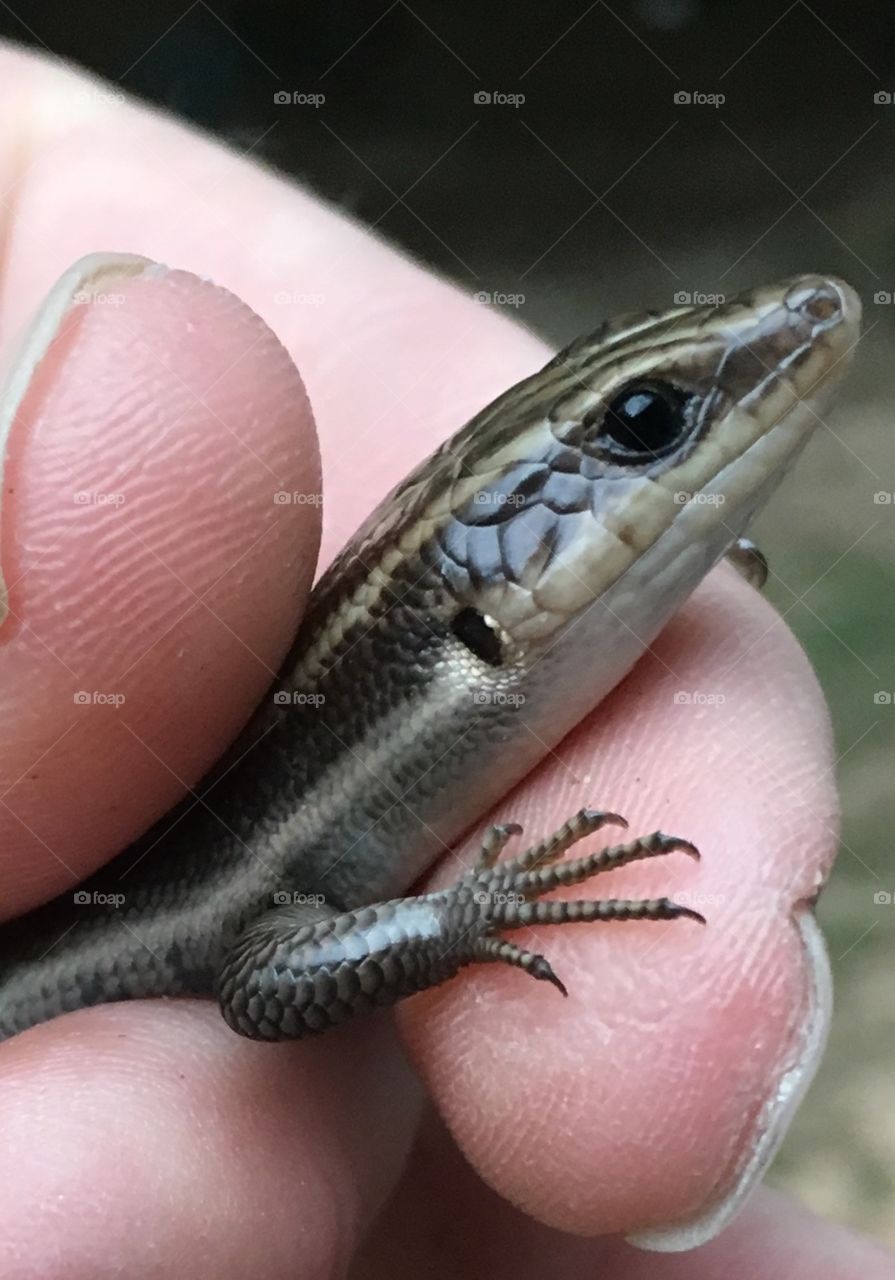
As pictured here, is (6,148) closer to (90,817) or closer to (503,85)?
(90,817)

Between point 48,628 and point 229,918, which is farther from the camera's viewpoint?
point 229,918

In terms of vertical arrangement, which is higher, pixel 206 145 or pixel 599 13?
pixel 599 13

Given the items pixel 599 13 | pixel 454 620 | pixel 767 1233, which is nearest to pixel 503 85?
pixel 599 13

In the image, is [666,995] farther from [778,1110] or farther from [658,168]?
[658,168]

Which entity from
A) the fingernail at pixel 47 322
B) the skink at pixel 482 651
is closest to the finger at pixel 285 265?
the skink at pixel 482 651

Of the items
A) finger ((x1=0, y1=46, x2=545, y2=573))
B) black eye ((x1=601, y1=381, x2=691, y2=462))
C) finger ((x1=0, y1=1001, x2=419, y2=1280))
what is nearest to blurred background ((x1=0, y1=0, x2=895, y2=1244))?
finger ((x1=0, y1=46, x2=545, y2=573))

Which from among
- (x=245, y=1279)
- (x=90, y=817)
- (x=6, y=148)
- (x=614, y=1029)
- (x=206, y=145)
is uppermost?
(x=206, y=145)

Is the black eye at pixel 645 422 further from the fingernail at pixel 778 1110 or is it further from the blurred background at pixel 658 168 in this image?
the blurred background at pixel 658 168

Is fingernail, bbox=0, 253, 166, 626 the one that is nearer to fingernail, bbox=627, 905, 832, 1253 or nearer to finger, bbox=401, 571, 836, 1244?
finger, bbox=401, 571, 836, 1244
